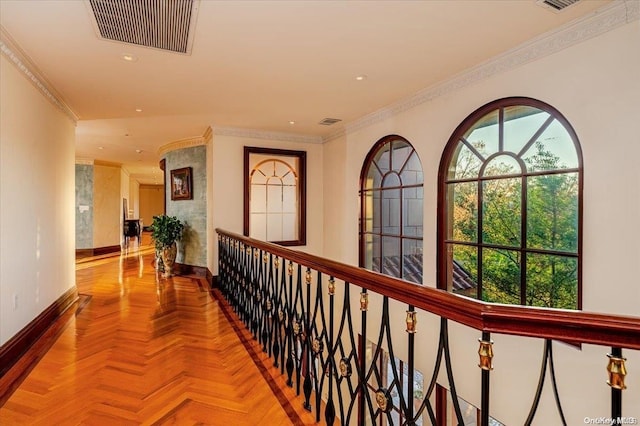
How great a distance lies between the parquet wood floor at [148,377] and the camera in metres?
1.93

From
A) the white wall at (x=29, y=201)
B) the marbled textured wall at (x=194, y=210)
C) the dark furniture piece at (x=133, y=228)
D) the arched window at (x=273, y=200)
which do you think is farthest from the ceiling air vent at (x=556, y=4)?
the dark furniture piece at (x=133, y=228)

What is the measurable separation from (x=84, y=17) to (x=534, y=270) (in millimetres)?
3800

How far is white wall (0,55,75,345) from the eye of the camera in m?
2.63

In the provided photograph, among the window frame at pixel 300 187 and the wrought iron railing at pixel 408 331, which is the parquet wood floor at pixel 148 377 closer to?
the wrought iron railing at pixel 408 331

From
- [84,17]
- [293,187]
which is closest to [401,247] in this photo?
[293,187]

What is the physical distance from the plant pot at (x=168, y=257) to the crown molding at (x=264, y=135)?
2.33 metres

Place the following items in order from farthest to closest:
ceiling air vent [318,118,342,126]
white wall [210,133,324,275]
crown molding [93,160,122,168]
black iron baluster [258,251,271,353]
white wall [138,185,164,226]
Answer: white wall [138,185,164,226], crown molding [93,160,122,168], white wall [210,133,324,275], ceiling air vent [318,118,342,126], black iron baluster [258,251,271,353]

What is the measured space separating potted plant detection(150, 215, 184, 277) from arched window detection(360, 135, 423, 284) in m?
3.43

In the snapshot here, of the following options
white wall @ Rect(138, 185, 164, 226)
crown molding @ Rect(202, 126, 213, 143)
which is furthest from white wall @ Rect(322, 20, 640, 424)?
white wall @ Rect(138, 185, 164, 226)

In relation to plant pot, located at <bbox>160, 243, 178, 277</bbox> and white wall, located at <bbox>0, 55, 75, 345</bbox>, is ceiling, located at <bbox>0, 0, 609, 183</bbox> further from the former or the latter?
plant pot, located at <bbox>160, 243, 178, 277</bbox>

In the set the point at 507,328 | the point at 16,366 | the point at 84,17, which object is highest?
the point at 84,17

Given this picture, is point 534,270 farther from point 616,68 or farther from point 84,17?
point 84,17

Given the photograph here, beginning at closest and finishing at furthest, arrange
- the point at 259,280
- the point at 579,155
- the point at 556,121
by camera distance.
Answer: the point at 579,155
the point at 556,121
the point at 259,280

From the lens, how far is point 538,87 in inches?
106
